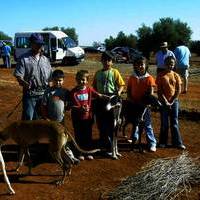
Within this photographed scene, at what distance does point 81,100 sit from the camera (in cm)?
795

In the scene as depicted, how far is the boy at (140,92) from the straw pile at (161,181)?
1.38 m

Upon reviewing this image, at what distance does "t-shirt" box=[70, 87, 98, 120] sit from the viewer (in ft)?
26.0

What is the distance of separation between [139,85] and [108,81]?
61 centimetres

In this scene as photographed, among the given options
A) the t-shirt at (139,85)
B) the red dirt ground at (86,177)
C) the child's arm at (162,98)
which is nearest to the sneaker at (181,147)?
the red dirt ground at (86,177)

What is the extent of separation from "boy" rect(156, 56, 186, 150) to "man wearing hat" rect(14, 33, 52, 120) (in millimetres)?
2202

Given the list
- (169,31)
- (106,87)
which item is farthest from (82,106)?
(169,31)

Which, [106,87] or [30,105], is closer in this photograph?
[30,105]

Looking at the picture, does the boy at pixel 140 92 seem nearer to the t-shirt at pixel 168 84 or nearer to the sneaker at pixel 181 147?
the t-shirt at pixel 168 84

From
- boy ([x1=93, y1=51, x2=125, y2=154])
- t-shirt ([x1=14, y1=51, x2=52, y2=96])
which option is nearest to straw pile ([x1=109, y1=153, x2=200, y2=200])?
boy ([x1=93, y1=51, x2=125, y2=154])

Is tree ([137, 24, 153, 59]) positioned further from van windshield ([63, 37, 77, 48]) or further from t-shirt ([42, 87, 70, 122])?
t-shirt ([42, 87, 70, 122])

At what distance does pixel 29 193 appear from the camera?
6.60 m

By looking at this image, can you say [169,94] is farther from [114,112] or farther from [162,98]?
[114,112]

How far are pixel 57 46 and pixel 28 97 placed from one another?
24270 mm

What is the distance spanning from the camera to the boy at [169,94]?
883cm
